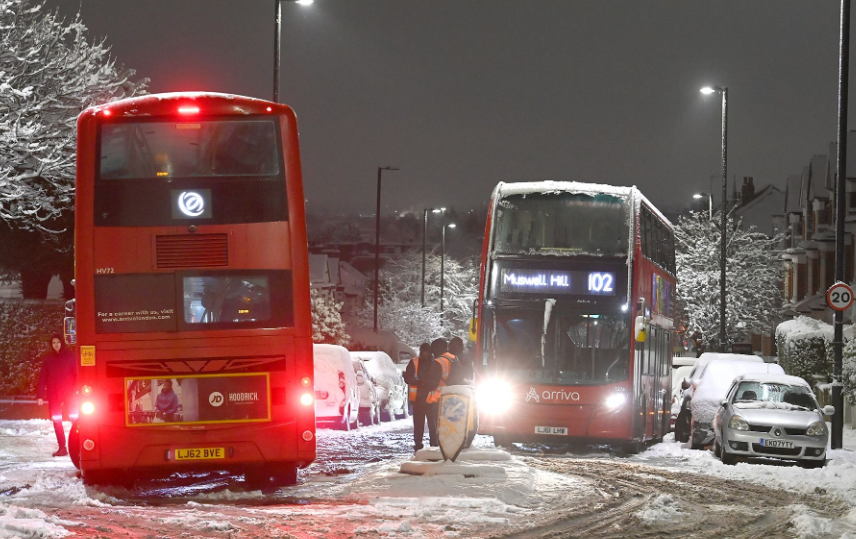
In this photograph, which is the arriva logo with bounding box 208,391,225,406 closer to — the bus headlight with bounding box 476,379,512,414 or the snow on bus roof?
the bus headlight with bounding box 476,379,512,414

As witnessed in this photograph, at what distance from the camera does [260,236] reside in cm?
1281

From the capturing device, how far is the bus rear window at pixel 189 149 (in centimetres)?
1283

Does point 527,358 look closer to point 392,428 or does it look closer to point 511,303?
point 511,303

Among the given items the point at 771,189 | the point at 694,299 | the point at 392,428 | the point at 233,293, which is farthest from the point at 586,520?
the point at 771,189

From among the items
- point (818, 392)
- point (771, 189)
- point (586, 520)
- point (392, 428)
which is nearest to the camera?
point (586, 520)

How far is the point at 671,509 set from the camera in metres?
12.3

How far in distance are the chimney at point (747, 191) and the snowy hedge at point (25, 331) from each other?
66953mm

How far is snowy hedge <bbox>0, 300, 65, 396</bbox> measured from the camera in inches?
1233

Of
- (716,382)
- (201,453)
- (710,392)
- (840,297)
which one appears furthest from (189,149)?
(840,297)

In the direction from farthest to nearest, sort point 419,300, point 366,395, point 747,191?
point 747,191, point 419,300, point 366,395

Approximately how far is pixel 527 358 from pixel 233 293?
27.1 feet

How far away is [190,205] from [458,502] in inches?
160

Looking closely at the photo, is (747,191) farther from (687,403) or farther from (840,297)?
(840,297)

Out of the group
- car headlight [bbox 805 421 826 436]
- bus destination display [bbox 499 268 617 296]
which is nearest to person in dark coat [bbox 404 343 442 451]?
bus destination display [bbox 499 268 617 296]
